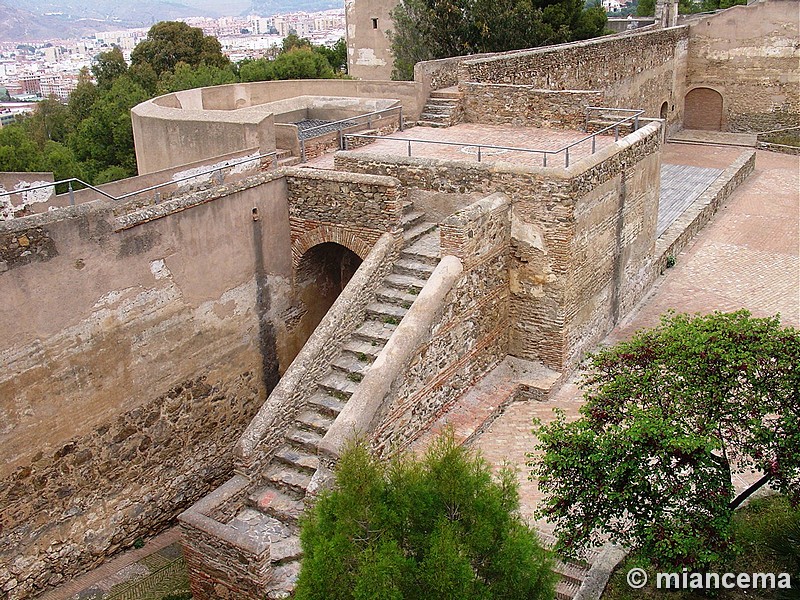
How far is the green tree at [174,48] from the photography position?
34250 millimetres

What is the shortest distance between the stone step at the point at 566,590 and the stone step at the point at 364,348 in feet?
12.5

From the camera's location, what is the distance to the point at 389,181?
39.1 feet

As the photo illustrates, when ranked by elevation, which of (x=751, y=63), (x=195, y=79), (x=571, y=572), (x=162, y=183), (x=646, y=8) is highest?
(x=646, y=8)

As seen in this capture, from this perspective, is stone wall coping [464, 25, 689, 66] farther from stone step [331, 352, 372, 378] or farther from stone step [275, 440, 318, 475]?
stone step [275, 440, 318, 475]

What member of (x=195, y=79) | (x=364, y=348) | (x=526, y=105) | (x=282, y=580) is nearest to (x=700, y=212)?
(x=526, y=105)

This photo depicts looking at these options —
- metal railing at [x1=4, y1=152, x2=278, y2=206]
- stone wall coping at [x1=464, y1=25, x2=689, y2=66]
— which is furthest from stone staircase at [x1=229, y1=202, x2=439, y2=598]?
stone wall coping at [x1=464, y1=25, x2=689, y2=66]

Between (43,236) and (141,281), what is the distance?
1.55m

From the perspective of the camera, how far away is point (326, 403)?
35.2 ft

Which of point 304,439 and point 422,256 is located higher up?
point 422,256

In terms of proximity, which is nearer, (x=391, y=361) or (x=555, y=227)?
(x=391, y=361)

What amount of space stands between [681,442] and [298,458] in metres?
5.03

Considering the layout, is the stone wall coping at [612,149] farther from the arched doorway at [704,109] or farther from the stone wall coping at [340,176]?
the arched doorway at [704,109]

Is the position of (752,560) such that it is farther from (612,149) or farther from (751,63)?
(751,63)

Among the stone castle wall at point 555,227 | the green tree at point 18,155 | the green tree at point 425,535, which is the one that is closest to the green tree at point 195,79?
the green tree at point 18,155
